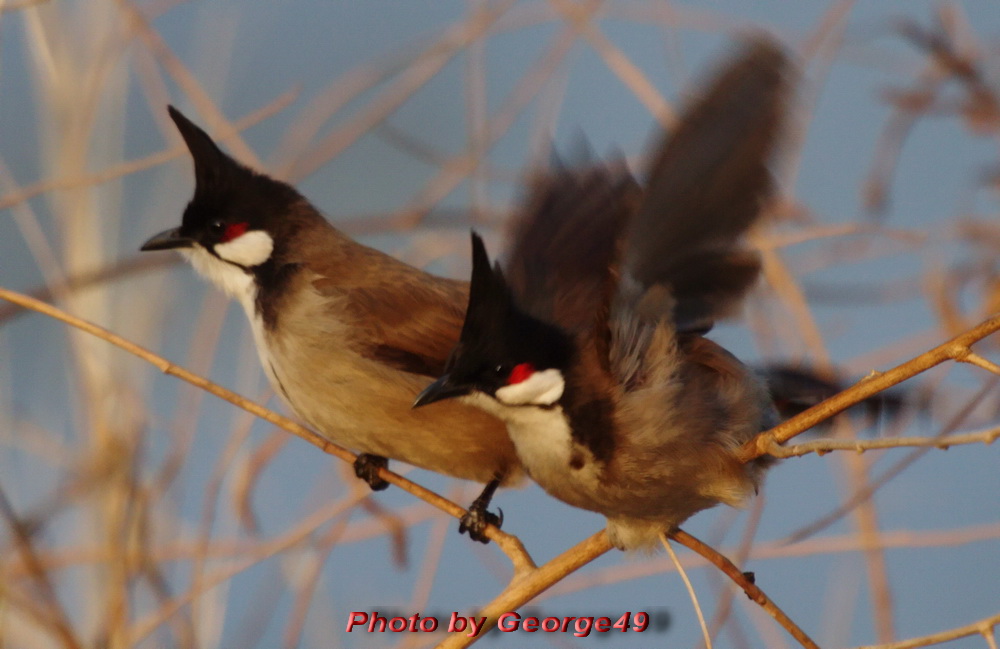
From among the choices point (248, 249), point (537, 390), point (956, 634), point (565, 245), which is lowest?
point (956, 634)

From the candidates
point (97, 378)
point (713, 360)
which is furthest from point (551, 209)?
point (97, 378)

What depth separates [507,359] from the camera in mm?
1888

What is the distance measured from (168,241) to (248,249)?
0.18 meters

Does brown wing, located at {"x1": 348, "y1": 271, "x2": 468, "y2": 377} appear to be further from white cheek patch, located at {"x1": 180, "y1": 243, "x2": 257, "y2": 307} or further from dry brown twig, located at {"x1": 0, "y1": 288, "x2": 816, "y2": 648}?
dry brown twig, located at {"x1": 0, "y1": 288, "x2": 816, "y2": 648}

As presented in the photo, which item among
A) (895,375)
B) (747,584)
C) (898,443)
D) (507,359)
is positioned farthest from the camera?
(507,359)

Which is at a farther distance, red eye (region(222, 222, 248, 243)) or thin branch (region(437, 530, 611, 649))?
red eye (region(222, 222, 248, 243))

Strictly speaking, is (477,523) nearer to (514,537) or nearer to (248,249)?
(514,537)

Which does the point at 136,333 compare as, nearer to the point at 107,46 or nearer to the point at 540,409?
the point at 107,46

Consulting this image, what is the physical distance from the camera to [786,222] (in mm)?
2768

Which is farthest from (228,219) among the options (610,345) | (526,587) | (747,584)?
(747,584)

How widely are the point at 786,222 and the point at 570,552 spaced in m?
1.26

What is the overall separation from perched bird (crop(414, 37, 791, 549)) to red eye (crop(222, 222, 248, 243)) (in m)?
0.97

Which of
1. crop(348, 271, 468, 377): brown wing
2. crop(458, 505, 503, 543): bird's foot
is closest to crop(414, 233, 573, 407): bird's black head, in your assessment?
crop(348, 271, 468, 377): brown wing

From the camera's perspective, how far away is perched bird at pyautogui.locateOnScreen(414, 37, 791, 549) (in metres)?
1.84
